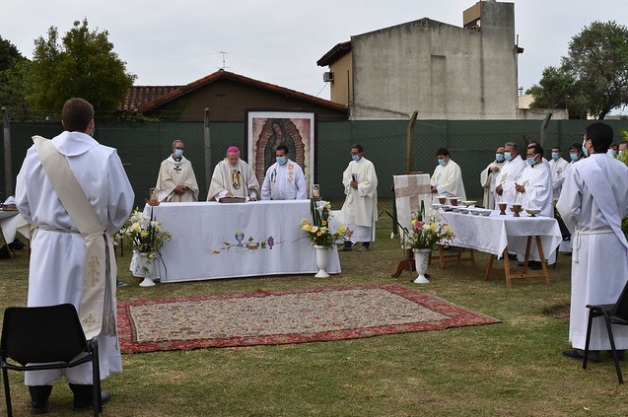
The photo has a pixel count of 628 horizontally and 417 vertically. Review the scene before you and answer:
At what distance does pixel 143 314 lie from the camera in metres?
8.18

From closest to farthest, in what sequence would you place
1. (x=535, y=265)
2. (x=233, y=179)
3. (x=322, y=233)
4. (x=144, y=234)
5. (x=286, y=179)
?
(x=144, y=234) → (x=322, y=233) → (x=535, y=265) → (x=233, y=179) → (x=286, y=179)

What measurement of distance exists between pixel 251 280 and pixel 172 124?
10450 millimetres

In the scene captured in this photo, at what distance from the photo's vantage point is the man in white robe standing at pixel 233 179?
11.9 m

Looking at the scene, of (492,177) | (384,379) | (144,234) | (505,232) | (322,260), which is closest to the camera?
(384,379)

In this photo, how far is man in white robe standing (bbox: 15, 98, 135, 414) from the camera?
4949mm

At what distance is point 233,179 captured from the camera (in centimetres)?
1202

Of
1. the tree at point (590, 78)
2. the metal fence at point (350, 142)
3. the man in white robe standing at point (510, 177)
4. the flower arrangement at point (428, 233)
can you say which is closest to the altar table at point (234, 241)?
the flower arrangement at point (428, 233)

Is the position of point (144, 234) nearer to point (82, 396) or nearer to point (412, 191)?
point (412, 191)

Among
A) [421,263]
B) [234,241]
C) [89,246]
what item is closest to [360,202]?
[234,241]

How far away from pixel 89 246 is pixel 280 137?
8.69 m

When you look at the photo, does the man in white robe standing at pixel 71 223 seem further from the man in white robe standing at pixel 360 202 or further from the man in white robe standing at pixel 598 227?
the man in white robe standing at pixel 360 202

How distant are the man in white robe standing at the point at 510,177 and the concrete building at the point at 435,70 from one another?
1706cm

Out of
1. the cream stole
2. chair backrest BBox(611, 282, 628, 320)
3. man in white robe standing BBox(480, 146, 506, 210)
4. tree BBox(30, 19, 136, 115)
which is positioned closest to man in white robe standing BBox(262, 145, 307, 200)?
man in white robe standing BBox(480, 146, 506, 210)

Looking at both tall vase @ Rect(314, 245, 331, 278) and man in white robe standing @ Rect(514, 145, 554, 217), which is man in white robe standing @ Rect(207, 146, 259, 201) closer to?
tall vase @ Rect(314, 245, 331, 278)
